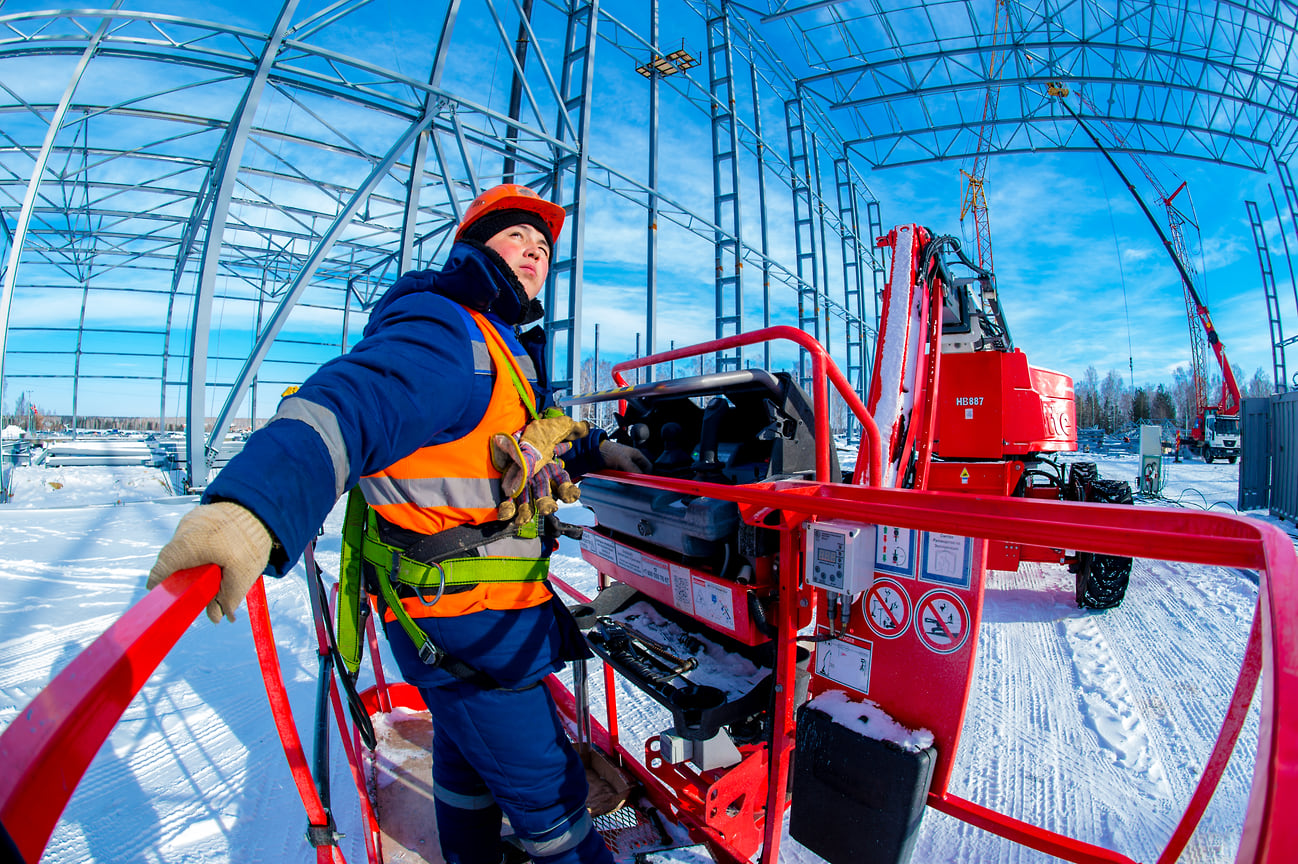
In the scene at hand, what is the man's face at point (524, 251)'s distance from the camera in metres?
1.80

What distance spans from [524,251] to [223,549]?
4.09 ft

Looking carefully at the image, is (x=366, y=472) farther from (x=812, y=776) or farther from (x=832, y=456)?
(x=832, y=456)

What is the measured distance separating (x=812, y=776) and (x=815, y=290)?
1979 centimetres

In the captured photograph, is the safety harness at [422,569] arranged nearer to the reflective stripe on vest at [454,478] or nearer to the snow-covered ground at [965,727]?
the reflective stripe on vest at [454,478]

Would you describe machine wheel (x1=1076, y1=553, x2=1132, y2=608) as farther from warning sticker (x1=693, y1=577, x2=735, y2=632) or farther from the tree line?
the tree line

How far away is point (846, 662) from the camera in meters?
1.88

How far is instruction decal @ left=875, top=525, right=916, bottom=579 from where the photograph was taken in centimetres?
162

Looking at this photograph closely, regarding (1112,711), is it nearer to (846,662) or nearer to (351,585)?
(846,662)

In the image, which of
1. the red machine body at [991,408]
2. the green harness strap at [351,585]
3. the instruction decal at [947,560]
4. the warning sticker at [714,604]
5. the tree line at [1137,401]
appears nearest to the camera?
the instruction decal at [947,560]

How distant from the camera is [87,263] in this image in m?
18.6

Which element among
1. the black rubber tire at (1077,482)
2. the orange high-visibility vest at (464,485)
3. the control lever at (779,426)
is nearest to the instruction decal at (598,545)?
the control lever at (779,426)

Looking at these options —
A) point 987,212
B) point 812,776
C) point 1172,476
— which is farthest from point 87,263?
point 987,212

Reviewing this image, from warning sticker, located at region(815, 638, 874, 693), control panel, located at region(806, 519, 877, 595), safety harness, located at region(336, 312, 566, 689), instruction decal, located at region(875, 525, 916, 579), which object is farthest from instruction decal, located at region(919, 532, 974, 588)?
safety harness, located at region(336, 312, 566, 689)

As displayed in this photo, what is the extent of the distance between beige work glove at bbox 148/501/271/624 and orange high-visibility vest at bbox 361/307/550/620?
592mm
